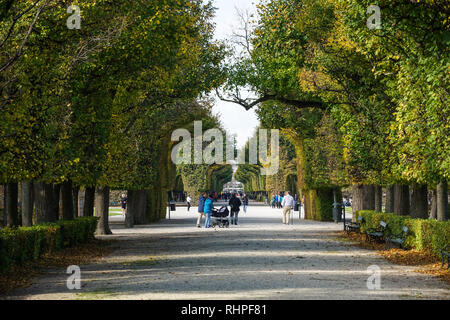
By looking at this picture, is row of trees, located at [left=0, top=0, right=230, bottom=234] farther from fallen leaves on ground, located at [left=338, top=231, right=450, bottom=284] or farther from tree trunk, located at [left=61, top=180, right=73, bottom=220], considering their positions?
fallen leaves on ground, located at [left=338, top=231, right=450, bottom=284]

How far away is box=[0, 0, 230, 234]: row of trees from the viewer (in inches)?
591

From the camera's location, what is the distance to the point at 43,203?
826 inches

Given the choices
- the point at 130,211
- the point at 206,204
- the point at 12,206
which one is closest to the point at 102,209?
the point at 206,204

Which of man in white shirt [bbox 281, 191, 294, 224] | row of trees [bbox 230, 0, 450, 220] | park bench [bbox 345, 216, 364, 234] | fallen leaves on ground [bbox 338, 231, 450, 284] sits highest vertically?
row of trees [bbox 230, 0, 450, 220]

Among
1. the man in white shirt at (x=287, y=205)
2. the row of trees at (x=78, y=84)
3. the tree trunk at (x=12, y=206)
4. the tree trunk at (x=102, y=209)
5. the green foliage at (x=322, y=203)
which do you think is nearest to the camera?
the row of trees at (x=78, y=84)

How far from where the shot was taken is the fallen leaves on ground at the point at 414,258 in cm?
1462

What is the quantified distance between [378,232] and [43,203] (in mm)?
11040

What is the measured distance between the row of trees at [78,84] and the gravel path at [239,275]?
2679 millimetres

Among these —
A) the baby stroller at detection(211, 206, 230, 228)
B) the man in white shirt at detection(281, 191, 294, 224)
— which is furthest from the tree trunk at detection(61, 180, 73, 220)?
the man in white shirt at detection(281, 191, 294, 224)

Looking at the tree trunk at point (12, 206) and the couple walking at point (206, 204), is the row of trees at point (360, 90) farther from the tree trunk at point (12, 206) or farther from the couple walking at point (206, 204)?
the tree trunk at point (12, 206)

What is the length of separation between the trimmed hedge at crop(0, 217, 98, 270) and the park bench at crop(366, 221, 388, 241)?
9.54 m

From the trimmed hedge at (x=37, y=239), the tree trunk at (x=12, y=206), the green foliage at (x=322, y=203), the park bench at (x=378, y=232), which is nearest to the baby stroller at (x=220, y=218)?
the green foliage at (x=322, y=203)

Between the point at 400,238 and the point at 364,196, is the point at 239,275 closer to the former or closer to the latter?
the point at 400,238
